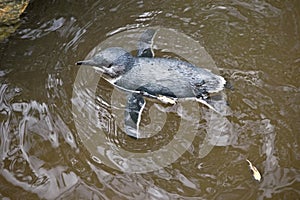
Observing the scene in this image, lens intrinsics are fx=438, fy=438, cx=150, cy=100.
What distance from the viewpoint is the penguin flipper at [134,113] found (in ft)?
9.40

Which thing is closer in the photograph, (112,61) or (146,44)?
(112,61)

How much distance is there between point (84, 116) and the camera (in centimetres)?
294

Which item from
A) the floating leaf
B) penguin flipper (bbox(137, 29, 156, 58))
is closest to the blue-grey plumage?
penguin flipper (bbox(137, 29, 156, 58))

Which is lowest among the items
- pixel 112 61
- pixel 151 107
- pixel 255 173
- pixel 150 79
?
pixel 255 173

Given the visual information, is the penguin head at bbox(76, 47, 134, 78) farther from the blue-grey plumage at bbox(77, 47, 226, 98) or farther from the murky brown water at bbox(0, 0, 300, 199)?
the murky brown water at bbox(0, 0, 300, 199)

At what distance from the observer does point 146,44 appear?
10.4 feet

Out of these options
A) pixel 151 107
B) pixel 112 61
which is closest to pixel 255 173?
pixel 151 107

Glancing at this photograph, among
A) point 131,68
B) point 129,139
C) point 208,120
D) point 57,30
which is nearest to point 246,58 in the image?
point 208,120

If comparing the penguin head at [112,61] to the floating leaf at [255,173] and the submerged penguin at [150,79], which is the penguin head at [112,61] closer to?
the submerged penguin at [150,79]

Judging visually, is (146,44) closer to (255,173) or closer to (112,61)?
(112,61)

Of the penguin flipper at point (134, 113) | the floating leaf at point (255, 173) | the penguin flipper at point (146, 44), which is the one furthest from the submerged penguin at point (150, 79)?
the floating leaf at point (255, 173)

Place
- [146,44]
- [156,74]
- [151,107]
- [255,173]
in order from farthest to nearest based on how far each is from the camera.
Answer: [146,44], [151,107], [156,74], [255,173]

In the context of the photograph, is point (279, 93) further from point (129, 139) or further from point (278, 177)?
point (129, 139)

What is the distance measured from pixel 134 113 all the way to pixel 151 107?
5.7 inches
